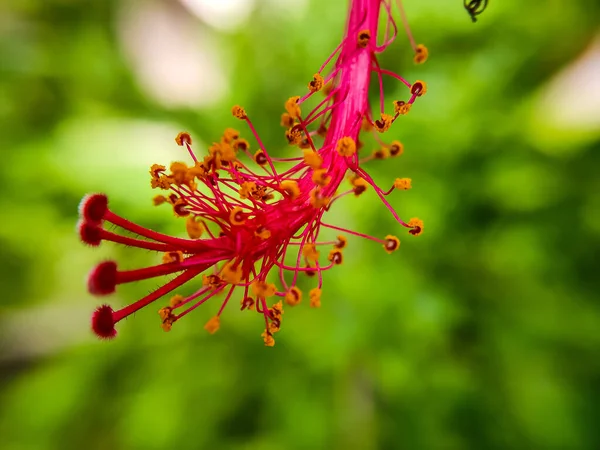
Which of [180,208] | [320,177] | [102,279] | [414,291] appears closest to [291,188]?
[320,177]

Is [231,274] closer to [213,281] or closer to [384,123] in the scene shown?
[213,281]

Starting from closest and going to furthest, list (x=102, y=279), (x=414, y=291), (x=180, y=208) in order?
(x=102, y=279), (x=180, y=208), (x=414, y=291)

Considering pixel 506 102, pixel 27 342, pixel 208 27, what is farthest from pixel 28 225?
pixel 506 102

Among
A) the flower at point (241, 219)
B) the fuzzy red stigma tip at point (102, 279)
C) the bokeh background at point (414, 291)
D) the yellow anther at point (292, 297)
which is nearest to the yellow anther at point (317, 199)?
the flower at point (241, 219)

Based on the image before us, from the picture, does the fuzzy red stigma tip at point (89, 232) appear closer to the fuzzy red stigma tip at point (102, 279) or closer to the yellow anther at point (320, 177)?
the fuzzy red stigma tip at point (102, 279)

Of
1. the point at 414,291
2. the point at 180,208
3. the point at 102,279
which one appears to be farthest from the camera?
the point at 414,291

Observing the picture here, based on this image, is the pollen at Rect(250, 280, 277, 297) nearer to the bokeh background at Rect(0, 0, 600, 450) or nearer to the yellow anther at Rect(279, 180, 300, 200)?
the yellow anther at Rect(279, 180, 300, 200)
